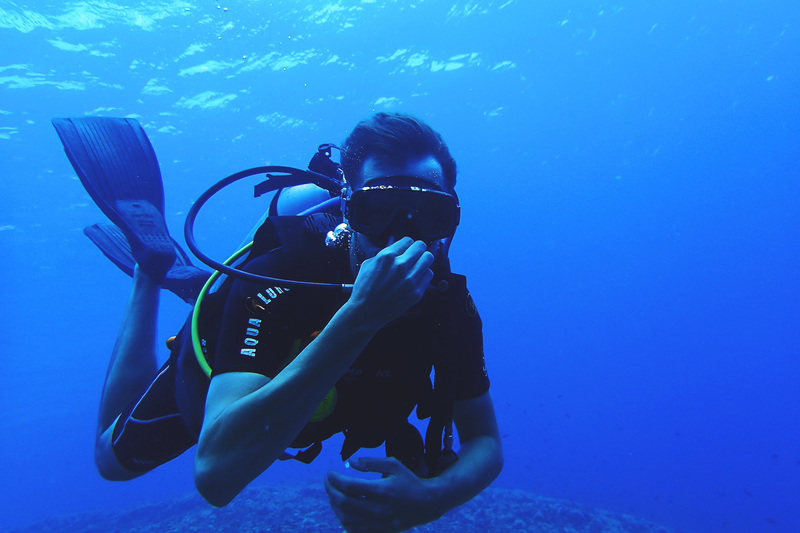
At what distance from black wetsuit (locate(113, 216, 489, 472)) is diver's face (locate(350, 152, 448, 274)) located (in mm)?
193

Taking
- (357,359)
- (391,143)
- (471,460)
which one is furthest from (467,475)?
(391,143)

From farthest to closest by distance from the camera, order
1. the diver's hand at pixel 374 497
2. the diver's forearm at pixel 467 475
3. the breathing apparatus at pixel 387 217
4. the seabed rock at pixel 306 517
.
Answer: the seabed rock at pixel 306 517 < the breathing apparatus at pixel 387 217 < the diver's forearm at pixel 467 475 < the diver's hand at pixel 374 497

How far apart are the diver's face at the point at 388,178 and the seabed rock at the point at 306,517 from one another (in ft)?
39.4

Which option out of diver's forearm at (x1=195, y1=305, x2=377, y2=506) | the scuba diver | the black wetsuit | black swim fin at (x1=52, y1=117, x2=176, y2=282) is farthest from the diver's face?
black swim fin at (x1=52, y1=117, x2=176, y2=282)

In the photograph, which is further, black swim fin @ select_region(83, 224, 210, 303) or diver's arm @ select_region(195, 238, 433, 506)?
black swim fin @ select_region(83, 224, 210, 303)

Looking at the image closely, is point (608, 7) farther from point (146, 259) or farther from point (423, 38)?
point (146, 259)

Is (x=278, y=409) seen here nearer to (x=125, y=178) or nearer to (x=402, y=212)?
(x=402, y=212)

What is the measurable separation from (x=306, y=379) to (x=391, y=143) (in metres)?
1.48

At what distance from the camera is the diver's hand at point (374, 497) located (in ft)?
5.61

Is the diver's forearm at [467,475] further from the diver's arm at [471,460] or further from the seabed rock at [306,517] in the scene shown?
the seabed rock at [306,517]

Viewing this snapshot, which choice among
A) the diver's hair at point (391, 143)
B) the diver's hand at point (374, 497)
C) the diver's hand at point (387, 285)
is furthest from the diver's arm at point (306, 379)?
the diver's hair at point (391, 143)

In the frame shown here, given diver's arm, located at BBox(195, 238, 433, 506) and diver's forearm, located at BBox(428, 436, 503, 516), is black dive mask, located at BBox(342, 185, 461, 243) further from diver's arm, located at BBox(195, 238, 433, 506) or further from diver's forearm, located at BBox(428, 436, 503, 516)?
diver's forearm, located at BBox(428, 436, 503, 516)

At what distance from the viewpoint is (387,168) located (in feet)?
7.86

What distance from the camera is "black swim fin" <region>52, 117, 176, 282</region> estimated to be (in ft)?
14.7
